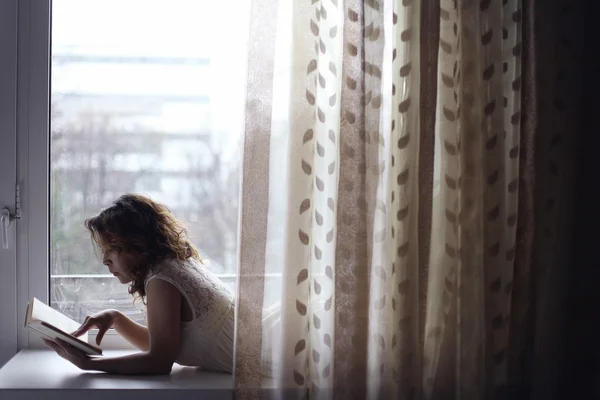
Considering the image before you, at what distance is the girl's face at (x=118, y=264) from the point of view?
179 cm

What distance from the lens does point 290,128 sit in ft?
5.51

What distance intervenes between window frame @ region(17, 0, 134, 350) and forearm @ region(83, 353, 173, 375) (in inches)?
13.1

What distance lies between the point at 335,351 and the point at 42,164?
96cm

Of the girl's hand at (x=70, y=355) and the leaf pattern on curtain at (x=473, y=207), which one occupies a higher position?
the leaf pattern on curtain at (x=473, y=207)

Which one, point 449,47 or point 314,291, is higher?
point 449,47

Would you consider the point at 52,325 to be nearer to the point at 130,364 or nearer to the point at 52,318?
the point at 52,318

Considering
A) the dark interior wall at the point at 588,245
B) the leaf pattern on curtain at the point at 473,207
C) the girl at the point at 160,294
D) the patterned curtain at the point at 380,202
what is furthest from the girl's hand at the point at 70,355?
the dark interior wall at the point at 588,245

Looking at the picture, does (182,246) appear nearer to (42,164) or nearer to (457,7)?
(42,164)

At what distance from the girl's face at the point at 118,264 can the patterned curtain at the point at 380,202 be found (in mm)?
338

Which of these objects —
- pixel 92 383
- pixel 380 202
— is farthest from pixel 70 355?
pixel 380 202

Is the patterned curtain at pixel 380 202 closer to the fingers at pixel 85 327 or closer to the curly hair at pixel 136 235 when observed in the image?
the curly hair at pixel 136 235

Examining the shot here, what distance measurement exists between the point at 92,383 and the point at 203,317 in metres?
0.31

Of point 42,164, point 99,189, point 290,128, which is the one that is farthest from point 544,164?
point 42,164

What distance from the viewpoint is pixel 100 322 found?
72.4 inches
